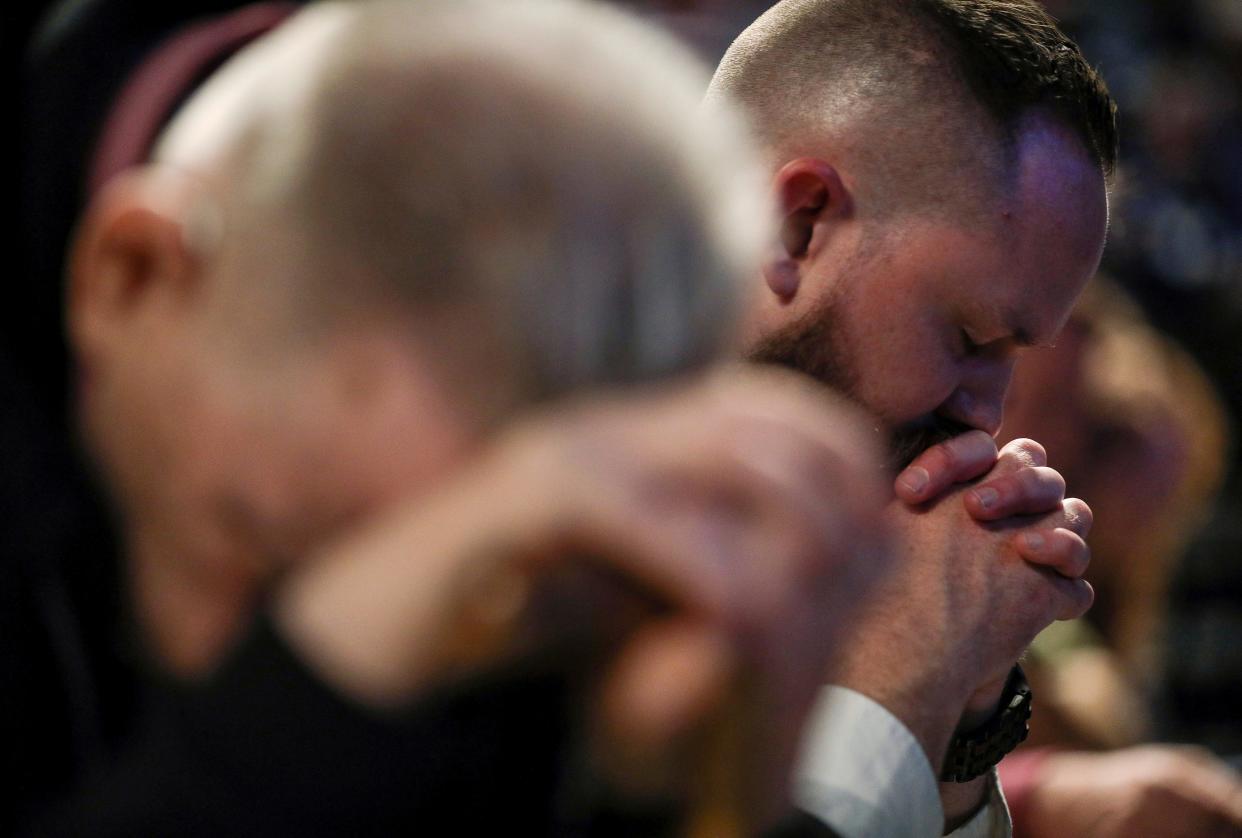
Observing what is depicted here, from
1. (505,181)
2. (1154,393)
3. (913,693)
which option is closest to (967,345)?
(913,693)

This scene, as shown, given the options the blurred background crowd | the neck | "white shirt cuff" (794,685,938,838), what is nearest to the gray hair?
the neck

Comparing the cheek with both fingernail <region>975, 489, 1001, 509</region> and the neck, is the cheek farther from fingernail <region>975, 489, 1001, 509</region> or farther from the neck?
the neck

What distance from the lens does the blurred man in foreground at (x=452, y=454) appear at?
0.50 metres

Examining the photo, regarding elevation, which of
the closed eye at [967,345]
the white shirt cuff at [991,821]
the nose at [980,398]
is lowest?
the white shirt cuff at [991,821]

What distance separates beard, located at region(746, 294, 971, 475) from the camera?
111cm

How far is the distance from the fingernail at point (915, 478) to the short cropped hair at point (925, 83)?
217 mm

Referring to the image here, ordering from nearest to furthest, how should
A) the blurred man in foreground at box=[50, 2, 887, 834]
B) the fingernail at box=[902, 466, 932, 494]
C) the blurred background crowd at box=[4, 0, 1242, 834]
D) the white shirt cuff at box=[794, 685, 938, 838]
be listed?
the blurred man in foreground at box=[50, 2, 887, 834]
the white shirt cuff at box=[794, 685, 938, 838]
the fingernail at box=[902, 466, 932, 494]
the blurred background crowd at box=[4, 0, 1242, 834]

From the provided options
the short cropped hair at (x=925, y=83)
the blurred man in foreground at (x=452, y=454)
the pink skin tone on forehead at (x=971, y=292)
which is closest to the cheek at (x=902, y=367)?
the pink skin tone on forehead at (x=971, y=292)

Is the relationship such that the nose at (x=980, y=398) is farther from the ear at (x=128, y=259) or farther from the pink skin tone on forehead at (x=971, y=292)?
the ear at (x=128, y=259)

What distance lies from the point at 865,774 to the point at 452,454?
1.70 feet

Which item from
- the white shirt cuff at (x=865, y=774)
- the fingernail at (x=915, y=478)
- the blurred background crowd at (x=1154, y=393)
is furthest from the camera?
the blurred background crowd at (x=1154, y=393)

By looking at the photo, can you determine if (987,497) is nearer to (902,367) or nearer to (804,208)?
(902,367)

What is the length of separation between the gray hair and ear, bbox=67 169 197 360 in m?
0.02

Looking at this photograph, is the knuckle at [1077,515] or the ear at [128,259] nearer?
the ear at [128,259]
